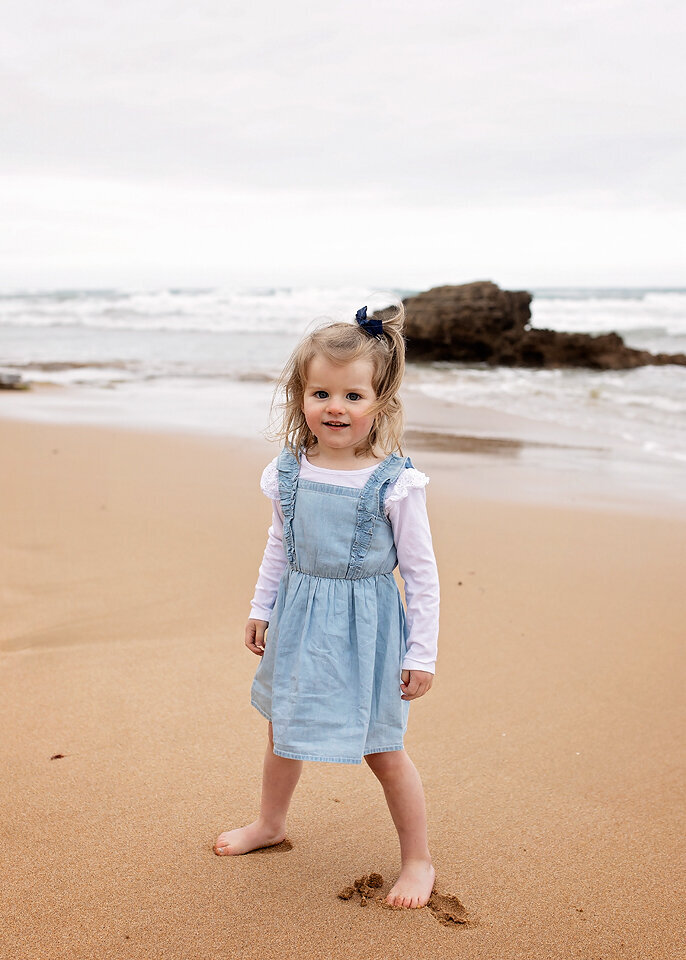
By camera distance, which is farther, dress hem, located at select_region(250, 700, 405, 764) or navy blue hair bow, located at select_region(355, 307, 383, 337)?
navy blue hair bow, located at select_region(355, 307, 383, 337)

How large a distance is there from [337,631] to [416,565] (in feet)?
0.84

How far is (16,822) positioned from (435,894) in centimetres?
108

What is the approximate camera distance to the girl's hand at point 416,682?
2.07 meters

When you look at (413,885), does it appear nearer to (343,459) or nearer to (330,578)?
(330,578)

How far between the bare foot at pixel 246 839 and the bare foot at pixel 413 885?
34 centimetres

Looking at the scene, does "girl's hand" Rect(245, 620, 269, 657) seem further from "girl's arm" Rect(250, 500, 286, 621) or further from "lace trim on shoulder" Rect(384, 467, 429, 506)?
"lace trim on shoulder" Rect(384, 467, 429, 506)

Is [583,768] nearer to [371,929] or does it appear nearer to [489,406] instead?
[371,929]

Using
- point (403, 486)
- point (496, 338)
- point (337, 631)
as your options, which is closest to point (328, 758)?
point (337, 631)

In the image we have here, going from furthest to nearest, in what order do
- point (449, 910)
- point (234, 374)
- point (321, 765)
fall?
point (234, 374)
point (321, 765)
point (449, 910)

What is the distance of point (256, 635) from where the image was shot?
229 cm

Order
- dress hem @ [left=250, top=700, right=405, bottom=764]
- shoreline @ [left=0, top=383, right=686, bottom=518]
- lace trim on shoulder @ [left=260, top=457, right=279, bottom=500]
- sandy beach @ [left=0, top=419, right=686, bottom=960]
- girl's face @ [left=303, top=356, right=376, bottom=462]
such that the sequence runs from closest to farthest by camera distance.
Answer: sandy beach @ [left=0, top=419, right=686, bottom=960]
dress hem @ [left=250, top=700, right=405, bottom=764]
girl's face @ [left=303, top=356, right=376, bottom=462]
lace trim on shoulder @ [left=260, top=457, right=279, bottom=500]
shoreline @ [left=0, top=383, right=686, bottom=518]

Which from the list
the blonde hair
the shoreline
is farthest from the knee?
the shoreline

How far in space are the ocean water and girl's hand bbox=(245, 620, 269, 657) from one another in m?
0.82

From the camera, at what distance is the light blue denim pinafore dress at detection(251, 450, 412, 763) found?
2.05 metres
